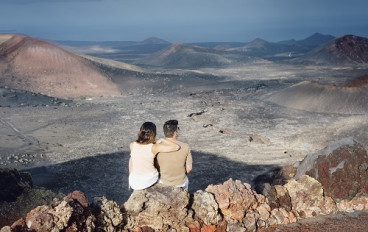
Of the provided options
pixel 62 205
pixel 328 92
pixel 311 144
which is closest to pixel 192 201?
pixel 62 205

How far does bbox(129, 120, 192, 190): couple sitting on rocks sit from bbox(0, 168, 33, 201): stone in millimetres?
2958

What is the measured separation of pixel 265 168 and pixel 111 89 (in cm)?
1744

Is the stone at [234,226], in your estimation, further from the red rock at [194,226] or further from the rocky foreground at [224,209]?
the red rock at [194,226]

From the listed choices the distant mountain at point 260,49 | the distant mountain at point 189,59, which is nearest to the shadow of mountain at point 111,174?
the distant mountain at point 189,59

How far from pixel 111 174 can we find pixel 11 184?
3.52 metres

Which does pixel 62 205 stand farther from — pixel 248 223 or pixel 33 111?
pixel 33 111

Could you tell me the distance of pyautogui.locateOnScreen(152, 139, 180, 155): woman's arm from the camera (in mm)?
3955

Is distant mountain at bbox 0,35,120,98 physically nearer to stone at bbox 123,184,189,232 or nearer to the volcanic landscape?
the volcanic landscape

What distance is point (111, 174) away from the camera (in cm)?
945

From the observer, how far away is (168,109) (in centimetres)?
1892

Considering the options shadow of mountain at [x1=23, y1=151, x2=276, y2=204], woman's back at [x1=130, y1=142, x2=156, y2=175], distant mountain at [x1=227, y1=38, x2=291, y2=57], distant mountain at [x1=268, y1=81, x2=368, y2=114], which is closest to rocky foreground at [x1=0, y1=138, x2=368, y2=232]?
woman's back at [x1=130, y1=142, x2=156, y2=175]

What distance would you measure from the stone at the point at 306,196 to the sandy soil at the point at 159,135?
11.8 ft

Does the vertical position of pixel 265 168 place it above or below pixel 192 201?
below

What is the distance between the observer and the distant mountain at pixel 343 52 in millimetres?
48094
